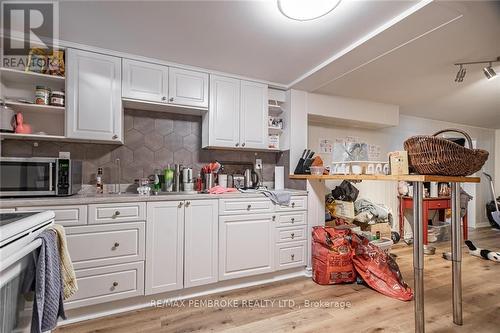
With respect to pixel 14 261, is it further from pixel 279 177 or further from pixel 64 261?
pixel 279 177

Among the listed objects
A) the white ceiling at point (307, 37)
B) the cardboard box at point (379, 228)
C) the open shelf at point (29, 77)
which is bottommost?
the cardboard box at point (379, 228)

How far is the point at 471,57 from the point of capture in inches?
81.4

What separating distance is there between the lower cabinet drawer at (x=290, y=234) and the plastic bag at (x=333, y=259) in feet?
0.63

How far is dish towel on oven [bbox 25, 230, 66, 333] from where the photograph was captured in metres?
0.89

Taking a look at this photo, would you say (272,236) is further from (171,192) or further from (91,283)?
(91,283)

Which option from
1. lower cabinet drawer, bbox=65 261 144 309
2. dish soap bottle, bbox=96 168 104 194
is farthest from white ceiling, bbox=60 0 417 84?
lower cabinet drawer, bbox=65 261 144 309

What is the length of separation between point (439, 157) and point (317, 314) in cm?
146

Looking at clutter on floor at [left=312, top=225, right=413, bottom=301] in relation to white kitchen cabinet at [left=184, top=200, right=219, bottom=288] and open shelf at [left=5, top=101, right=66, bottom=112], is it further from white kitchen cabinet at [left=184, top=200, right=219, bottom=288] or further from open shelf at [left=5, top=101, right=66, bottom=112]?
open shelf at [left=5, top=101, right=66, bottom=112]

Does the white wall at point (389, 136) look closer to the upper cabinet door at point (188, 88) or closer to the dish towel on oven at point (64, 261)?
the upper cabinet door at point (188, 88)

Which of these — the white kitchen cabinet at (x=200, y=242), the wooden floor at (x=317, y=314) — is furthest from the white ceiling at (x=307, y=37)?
the wooden floor at (x=317, y=314)

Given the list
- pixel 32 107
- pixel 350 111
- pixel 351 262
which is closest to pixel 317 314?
pixel 351 262

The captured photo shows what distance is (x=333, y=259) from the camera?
2.31 meters

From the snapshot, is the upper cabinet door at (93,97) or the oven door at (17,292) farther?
the upper cabinet door at (93,97)

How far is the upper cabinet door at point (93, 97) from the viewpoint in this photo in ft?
6.30
